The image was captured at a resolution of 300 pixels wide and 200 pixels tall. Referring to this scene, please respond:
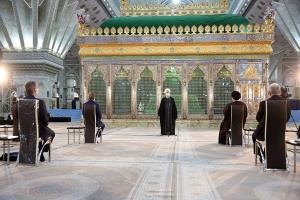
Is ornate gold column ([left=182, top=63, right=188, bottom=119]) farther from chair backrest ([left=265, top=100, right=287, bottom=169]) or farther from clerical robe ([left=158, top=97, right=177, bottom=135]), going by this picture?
chair backrest ([left=265, top=100, right=287, bottom=169])

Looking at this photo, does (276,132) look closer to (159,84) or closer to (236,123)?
(236,123)

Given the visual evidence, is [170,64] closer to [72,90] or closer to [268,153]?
[268,153]

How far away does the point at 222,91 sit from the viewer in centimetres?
1097

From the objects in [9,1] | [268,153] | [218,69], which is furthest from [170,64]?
[9,1]

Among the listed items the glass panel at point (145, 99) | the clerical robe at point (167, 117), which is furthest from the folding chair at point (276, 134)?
the glass panel at point (145, 99)

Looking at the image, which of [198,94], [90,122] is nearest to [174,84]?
[198,94]

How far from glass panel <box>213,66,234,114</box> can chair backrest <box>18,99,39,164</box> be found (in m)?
7.41

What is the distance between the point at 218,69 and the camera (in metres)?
11.0

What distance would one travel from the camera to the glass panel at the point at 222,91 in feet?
35.9

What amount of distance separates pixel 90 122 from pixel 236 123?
299 cm

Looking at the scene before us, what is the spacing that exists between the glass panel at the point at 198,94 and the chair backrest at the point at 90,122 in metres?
4.77

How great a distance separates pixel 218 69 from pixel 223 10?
3979 mm

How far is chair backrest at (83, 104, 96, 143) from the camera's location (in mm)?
6984

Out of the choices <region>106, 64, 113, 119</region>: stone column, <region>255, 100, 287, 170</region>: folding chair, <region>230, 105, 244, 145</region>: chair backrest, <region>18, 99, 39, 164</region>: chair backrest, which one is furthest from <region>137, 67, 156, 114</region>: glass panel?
<region>255, 100, 287, 170</region>: folding chair
